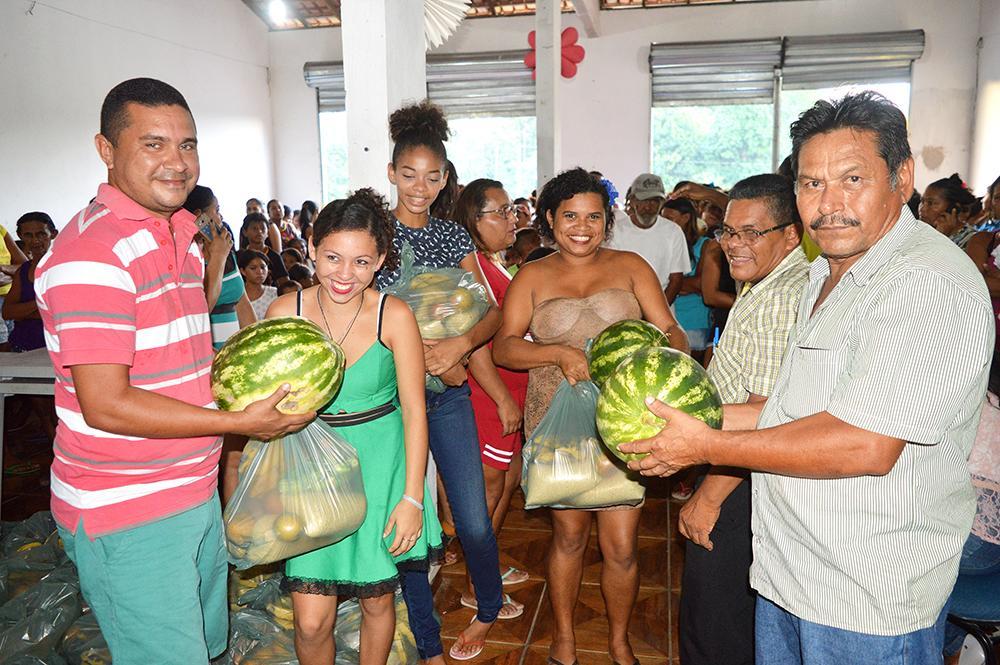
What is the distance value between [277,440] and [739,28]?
1326cm

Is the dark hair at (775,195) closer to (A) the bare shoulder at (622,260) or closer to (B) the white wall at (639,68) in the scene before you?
(A) the bare shoulder at (622,260)

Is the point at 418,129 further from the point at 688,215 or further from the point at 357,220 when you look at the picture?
the point at 688,215

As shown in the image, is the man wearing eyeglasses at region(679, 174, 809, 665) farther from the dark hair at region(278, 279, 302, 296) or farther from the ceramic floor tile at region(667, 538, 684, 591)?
the dark hair at region(278, 279, 302, 296)

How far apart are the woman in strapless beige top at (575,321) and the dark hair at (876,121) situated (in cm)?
134

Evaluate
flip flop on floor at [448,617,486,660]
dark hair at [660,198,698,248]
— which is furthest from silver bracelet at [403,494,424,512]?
dark hair at [660,198,698,248]

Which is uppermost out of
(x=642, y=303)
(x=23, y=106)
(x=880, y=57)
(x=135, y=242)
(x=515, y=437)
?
(x=880, y=57)

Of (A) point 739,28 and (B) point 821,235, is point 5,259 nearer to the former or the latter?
(B) point 821,235

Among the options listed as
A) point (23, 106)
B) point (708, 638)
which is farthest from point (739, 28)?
point (708, 638)

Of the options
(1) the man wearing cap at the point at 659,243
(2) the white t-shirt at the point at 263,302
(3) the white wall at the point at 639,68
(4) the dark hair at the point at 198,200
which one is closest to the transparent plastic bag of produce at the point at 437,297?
(4) the dark hair at the point at 198,200

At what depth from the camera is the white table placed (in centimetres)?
378

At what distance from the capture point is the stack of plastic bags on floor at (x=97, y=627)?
300 centimetres

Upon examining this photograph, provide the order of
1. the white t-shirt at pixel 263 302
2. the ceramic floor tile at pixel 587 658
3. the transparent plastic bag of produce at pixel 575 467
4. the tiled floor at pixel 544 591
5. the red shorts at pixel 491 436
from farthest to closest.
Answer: the white t-shirt at pixel 263 302 < the red shorts at pixel 491 436 < the tiled floor at pixel 544 591 < the ceramic floor tile at pixel 587 658 < the transparent plastic bag of produce at pixel 575 467

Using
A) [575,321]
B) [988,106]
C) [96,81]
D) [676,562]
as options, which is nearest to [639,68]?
[988,106]

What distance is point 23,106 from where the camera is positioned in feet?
31.0
